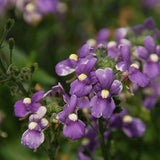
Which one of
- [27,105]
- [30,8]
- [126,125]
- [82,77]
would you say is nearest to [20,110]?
[27,105]

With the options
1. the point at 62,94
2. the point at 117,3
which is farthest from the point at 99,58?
the point at 117,3

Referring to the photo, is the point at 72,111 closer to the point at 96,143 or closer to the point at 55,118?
the point at 55,118

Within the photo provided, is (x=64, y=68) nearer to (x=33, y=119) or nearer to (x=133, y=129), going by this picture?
(x=33, y=119)

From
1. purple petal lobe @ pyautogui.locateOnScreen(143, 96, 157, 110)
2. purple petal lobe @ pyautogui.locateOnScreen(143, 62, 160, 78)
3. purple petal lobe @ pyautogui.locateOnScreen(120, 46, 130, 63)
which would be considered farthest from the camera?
purple petal lobe @ pyautogui.locateOnScreen(143, 96, 157, 110)

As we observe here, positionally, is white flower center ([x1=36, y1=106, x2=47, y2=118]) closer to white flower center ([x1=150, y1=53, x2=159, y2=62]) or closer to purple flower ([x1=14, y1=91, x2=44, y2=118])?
purple flower ([x1=14, y1=91, x2=44, y2=118])

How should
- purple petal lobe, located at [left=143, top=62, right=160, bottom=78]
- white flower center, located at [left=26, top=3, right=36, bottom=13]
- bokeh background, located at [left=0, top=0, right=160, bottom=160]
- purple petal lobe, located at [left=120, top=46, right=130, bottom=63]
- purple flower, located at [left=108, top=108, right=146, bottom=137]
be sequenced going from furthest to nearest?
white flower center, located at [left=26, top=3, right=36, bottom=13] < bokeh background, located at [left=0, top=0, right=160, bottom=160] < purple flower, located at [left=108, top=108, right=146, bottom=137] < purple petal lobe, located at [left=143, top=62, right=160, bottom=78] < purple petal lobe, located at [left=120, top=46, right=130, bottom=63]

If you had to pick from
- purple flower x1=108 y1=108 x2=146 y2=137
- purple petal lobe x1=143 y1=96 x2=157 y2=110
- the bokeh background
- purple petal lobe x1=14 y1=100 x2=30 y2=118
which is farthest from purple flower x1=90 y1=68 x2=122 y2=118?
purple petal lobe x1=143 y1=96 x2=157 y2=110
